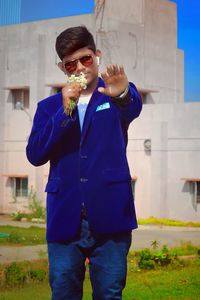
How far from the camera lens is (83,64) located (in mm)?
3498

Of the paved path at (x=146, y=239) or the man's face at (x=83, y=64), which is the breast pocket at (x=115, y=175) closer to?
the man's face at (x=83, y=64)

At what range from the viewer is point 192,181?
2280 centimetres

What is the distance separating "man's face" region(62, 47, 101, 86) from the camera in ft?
11.4

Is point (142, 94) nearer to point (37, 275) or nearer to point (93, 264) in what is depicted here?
point (37, 275)

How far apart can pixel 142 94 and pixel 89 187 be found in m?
23.5

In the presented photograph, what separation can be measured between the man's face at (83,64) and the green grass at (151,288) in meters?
3.52

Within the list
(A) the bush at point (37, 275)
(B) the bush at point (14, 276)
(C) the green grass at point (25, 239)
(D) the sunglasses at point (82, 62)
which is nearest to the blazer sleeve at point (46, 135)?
(D) the sunglasses at point (82, 62)

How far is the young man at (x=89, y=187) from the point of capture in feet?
11.0

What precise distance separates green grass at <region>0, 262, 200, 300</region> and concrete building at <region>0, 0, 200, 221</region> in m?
13.9

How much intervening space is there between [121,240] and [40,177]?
22.6 m

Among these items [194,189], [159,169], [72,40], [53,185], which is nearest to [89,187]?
[53,185]

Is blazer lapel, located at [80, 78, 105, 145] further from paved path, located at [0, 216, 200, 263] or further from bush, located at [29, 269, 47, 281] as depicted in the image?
paved path, located at [0, 216, 200, 263]

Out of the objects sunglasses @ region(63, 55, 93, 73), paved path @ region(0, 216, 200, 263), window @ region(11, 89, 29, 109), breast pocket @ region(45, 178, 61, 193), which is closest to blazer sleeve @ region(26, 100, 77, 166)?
breast pocket @ region(45, 178, 61, 193)

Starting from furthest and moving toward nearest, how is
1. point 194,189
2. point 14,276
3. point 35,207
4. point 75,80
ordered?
point 35,207
point 194,189
point 14,276
point 75,80
